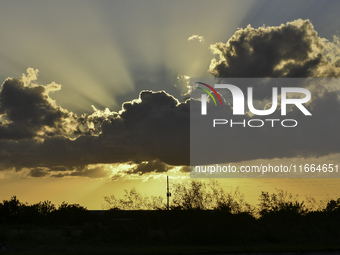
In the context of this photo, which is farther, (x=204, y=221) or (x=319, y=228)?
(x=319, y=228)

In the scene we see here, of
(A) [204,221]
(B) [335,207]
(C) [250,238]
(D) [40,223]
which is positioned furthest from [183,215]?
(D) [40,223]

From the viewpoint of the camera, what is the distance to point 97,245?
116 feet

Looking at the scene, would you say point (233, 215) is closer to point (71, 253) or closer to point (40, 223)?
point (71, 253)

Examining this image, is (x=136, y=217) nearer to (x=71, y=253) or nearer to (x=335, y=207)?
(x=71, y=253)

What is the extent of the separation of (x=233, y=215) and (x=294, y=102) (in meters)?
10.3

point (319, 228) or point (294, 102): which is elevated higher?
point (294, 102)

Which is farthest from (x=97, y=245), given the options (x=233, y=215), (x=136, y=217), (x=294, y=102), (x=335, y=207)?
(x=335, y=207)

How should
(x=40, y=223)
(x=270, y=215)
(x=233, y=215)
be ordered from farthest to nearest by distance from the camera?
(x=40, y=223)
(x=270, y=215)
(x=233, y=215)

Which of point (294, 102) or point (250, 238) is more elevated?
point (294, 102)

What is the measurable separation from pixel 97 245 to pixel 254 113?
15744 mm

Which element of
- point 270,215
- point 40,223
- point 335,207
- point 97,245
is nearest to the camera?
point 97,245

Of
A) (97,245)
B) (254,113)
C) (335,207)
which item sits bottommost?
(97,245)

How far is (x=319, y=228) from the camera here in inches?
1599

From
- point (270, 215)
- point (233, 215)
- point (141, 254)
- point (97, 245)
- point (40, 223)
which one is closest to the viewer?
point (141, 254)
